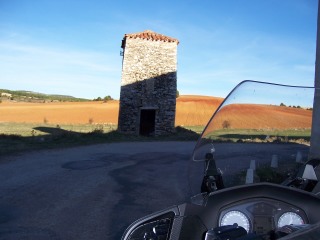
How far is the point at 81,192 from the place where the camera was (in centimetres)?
834

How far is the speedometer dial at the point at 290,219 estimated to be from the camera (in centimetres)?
230

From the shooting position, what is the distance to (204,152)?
9.53 ft

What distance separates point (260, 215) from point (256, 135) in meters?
0.73

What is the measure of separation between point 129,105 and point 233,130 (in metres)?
23.5

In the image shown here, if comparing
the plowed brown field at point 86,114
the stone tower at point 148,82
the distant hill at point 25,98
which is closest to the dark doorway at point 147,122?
the stone tower at point 148,82

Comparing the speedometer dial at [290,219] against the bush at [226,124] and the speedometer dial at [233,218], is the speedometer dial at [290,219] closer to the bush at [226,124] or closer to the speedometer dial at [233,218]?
the speedometer dial at [233,218]

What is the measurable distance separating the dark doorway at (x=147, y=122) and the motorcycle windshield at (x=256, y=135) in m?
24.6

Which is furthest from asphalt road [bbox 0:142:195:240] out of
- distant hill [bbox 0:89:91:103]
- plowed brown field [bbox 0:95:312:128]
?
distant hill [bbox 0:89:91:103]

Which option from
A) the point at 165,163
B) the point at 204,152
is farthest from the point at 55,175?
the point at 204,152

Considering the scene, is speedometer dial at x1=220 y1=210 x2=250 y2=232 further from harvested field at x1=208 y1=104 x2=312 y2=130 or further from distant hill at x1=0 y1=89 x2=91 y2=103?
distant hill at x1=0 y1=89 x2=91 y2=103

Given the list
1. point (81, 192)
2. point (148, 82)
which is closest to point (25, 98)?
point (148, 82)

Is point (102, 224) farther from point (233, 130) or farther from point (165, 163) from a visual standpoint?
point (165, 163)

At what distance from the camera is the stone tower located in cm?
2622

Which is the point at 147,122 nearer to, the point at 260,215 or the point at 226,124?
the point at 226,124
